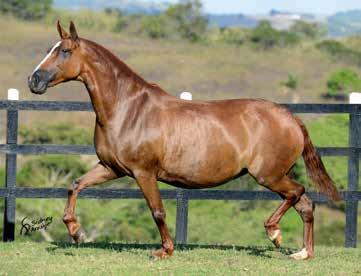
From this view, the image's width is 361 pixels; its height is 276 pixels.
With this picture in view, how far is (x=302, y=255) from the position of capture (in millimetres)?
9375

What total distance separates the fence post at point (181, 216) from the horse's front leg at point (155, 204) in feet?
6.38

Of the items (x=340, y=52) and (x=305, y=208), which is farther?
(x=340, y=52)

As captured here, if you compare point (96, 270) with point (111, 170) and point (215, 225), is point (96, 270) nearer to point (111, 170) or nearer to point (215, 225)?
point (111, 170)

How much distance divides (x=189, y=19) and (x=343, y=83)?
1917cm

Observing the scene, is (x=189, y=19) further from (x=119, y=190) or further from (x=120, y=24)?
(x=119, y=190)

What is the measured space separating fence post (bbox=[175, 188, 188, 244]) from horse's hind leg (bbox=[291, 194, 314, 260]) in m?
1.86

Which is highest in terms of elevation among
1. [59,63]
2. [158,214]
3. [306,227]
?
[59,63]

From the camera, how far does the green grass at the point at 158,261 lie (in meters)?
8.45

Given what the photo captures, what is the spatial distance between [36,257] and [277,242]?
237 cm

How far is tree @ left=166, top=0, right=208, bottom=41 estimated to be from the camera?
63.8 metres

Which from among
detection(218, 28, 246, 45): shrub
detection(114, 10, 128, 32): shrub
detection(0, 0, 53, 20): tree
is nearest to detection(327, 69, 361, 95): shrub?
detection(218, 28, 246, 45): shrub

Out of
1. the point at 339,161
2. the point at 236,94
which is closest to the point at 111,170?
the point at 339,161

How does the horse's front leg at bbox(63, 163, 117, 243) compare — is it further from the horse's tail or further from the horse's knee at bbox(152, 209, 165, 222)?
the horse's tail

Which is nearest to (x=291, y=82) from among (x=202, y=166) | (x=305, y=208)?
(x=305, y=208)
